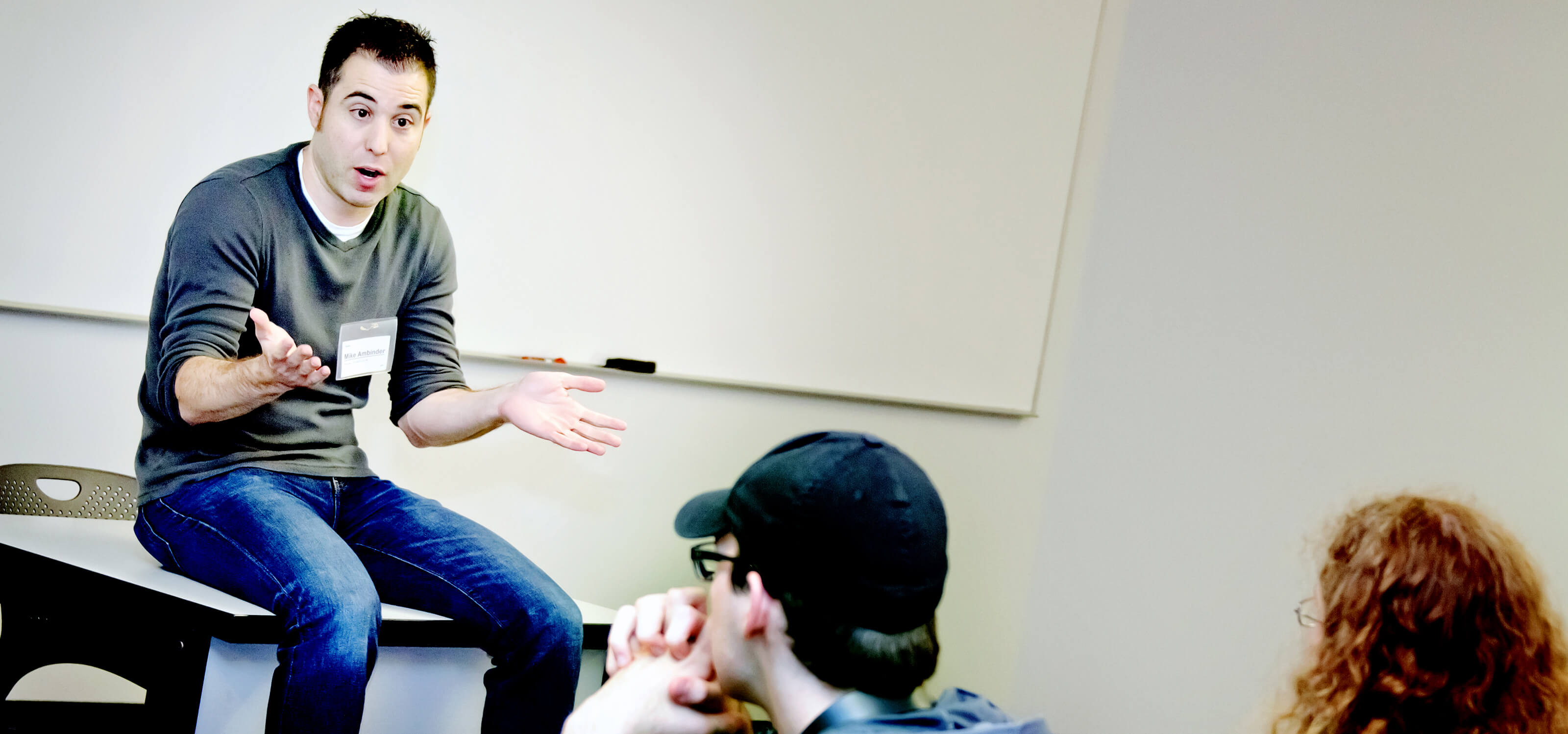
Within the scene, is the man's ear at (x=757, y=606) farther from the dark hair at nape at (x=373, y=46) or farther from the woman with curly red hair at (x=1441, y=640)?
the dark hair at nape at (x=373, y=46)

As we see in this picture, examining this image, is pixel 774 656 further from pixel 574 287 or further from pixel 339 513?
pixel 574 287

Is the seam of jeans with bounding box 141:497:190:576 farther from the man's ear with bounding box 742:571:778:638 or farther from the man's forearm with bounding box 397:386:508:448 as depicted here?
the man's ear with bounding box 742:571:778:638

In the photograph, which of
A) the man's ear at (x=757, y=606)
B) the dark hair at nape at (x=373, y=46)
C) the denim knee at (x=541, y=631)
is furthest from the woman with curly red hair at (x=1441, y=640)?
the dark hair at nape at (x=373, y=46)

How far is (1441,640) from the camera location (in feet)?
4.11

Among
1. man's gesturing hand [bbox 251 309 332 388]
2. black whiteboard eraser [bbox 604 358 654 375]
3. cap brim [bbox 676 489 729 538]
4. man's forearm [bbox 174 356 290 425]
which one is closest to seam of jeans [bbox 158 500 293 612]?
man's forearm [bbox 174 356 290 425]

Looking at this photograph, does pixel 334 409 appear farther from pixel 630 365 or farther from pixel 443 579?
pixel 630 365

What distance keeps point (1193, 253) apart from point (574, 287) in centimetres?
169

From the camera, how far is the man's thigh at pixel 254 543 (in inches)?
65.6

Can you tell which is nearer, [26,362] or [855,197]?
[26,362]

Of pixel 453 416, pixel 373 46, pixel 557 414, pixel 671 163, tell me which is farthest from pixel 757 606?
pixel 671 163

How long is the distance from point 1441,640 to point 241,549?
158cm

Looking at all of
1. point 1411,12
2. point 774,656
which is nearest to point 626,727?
point 774,656

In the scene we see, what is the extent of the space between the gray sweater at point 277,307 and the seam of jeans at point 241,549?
64mm

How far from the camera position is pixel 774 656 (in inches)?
44.0
